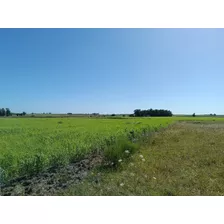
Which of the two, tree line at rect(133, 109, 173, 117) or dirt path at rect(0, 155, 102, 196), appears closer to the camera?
dirt path at rect(0, 155, 102, 196)

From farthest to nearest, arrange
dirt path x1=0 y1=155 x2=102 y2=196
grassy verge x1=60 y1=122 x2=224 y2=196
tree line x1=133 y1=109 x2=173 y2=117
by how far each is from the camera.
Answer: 1. tree line x1=133 y1=109 x2=173 y2=117
2. grassy verge x1=60 y1=122 x2=224 y2=196
3. dirt path x1=0 y1=155 x2=102 y2=196

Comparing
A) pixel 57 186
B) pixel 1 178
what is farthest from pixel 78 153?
pixel 1 178

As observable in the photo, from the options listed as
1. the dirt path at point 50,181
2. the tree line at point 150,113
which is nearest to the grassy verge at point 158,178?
the dirt path at point 50,181

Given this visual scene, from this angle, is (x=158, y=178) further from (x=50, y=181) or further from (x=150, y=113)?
(x=150, y=113)

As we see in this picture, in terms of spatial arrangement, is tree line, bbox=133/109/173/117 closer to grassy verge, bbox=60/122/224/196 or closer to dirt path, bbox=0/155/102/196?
grassy verge, bbox=60/122/224/196

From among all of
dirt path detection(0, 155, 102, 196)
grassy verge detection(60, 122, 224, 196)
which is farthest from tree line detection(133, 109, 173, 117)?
dirt path detection(0, 155, 102, 196)

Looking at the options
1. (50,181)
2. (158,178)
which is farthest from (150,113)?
(50,181)

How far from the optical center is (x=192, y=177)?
5504 millimetres

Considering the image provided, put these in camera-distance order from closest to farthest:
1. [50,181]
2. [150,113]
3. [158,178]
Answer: [50,181] → [158,178] → [150,113]

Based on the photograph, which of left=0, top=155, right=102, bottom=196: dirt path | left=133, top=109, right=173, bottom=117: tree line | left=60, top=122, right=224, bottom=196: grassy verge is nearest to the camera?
left=0, top=155, right=102, bottom=196: dirt path
